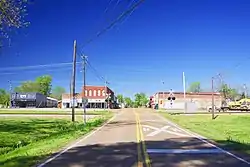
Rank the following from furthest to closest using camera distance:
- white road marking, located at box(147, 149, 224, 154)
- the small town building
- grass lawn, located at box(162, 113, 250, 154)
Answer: the small town building < grass lawn, located at box(162, 113, 250, 154) < white road marking, located at box(147, 149, 224, 154)

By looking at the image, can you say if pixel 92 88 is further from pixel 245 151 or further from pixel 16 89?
pixel 245 151

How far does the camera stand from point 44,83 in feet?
606

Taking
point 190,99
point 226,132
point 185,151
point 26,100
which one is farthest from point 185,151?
point 26,100

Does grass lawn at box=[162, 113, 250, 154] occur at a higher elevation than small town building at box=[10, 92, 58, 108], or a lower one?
lower

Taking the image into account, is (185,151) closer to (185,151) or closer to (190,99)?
(185,151)

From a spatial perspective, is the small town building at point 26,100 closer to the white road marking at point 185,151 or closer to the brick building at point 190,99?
the brick building at point 190,99

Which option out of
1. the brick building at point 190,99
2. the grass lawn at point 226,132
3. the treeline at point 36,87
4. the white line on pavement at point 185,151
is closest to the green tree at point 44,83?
the treeline at point 36,87

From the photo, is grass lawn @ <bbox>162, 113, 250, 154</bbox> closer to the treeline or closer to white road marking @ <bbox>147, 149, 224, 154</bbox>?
white road marking @ <bbox>147, 149, 224, 154</bbox>

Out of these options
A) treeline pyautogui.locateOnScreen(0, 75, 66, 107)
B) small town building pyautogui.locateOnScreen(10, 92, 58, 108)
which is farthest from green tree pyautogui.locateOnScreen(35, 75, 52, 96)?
small town building pyautogui.locateOnScreen(10, 92, 58, 108)

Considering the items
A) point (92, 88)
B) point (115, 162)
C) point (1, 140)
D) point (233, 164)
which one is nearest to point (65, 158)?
point (115, 162)

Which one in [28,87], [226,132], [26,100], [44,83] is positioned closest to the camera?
[226,132]

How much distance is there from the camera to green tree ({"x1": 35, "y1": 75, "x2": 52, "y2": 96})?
183 metres

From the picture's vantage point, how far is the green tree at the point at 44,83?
601ft

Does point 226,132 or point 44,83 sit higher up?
point 44,83
